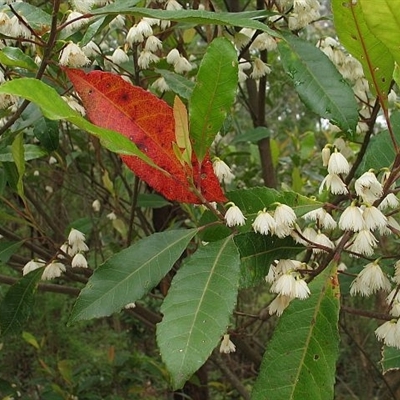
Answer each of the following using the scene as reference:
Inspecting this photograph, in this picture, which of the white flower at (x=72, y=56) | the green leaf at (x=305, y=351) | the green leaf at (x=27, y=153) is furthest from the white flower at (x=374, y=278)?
the green leaf at (x=27, y=153)

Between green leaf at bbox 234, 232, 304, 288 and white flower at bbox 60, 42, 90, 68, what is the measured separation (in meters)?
0.59

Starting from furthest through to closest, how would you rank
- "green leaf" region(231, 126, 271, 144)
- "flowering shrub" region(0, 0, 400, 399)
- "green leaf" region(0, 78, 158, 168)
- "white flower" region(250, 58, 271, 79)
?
"green leaf" region(231, 126, 271, 144), "white flower" region(250, 58, 271, 79), "flowering shrub" region(0, 0, 400, 399), "green leaf" region(0, 78, 158, 168)

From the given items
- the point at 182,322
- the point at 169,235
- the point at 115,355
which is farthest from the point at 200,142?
the point at 115,355

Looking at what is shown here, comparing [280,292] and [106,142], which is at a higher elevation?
[106,142]

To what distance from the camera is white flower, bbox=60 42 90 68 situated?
1.35 metres

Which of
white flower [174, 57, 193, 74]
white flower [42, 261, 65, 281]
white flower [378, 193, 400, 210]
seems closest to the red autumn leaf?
white flower [378, 193, 400, 210]

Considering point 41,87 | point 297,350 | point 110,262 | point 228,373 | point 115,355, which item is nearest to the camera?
point 41,87

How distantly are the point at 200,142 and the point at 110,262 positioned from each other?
293 mm

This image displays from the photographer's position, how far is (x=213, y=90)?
3.32 feet

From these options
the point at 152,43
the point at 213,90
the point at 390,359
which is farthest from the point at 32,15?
the point at 390,359

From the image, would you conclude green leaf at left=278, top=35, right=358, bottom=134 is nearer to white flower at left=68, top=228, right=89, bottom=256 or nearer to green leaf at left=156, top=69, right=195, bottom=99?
green leaf at left=156, top=69, right=195, bottom=99

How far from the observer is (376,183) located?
1.08 m

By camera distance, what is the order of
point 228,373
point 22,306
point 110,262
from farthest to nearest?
1. point 228,373
2. point 22,306
3. point 110,262

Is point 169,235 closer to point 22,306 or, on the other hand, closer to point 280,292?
point 280,292
